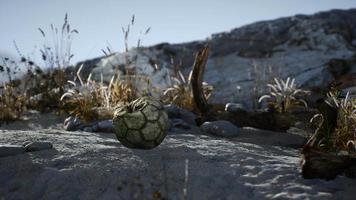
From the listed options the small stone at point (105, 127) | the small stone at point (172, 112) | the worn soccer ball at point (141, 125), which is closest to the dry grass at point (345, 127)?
the worn soccer ball at point (141, 125)

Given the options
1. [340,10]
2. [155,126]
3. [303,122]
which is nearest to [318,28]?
[340,10]

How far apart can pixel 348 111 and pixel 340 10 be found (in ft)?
32.1

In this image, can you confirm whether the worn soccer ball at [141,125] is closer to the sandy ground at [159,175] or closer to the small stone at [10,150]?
the sandy ground at [159,175]

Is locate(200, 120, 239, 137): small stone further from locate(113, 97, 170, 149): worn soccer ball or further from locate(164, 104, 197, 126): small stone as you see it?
locate(113, 97, 170, 149): worn soccer ball

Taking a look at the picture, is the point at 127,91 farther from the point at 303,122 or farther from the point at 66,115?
the point at 303,122

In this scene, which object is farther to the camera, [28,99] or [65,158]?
A: [28,99]

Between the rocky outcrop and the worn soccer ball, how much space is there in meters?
3.84

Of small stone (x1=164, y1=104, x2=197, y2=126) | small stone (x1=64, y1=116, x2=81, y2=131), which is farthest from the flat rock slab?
small stone (x1=164, y1=104, x2=197, y2=126)

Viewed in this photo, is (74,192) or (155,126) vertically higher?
(155,126)

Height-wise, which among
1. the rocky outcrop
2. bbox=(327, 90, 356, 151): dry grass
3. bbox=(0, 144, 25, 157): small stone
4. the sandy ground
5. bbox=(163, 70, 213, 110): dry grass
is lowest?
the sandy ground

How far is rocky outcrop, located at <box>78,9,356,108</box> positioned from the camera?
833 cm

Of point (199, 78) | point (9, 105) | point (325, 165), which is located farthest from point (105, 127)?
point (325, 165)

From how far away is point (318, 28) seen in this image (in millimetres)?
10375

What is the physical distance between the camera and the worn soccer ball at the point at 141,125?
3199mm
